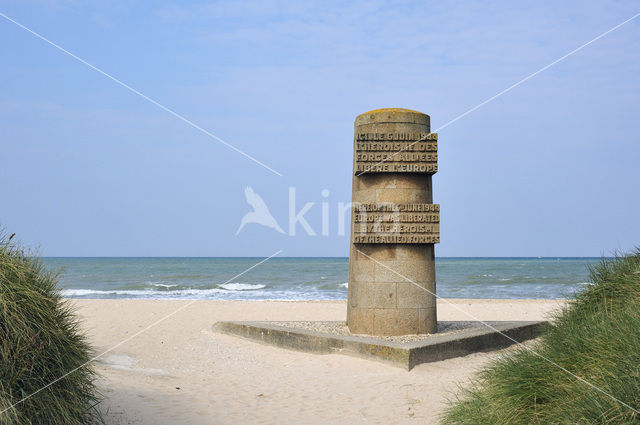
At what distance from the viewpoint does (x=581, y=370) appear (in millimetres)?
5250

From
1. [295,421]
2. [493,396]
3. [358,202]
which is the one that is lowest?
[295,421]

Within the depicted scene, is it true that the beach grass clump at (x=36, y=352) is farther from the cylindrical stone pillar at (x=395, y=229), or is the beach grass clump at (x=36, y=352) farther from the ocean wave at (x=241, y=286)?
the ocean wave at (x=241, y=286)

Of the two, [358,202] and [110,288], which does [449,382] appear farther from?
[110,288]

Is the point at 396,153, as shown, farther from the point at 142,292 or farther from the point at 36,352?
the point at 142,292

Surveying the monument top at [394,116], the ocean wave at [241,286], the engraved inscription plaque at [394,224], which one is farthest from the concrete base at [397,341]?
the ocean wave at [241,286]

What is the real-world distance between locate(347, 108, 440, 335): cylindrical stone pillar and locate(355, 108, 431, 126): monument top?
0.06ft

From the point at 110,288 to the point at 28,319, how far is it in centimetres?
3397

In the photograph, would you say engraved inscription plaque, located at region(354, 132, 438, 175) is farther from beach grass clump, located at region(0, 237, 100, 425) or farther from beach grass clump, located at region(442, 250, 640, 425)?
beach grass clump, located at region(0, 237, 100, 425)

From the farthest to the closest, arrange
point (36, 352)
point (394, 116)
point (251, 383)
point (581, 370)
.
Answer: point (394, 116), point (251, 383), point (581, 370), point (36, 352)

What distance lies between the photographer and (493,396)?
5.84 meters

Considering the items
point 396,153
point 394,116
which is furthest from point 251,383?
point 394,116

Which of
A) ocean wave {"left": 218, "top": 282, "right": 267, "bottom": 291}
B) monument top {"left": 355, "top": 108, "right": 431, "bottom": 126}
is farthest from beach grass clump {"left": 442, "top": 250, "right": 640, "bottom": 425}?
ocean wave {"left": 218, "top": 282, "right": 267, "bottom": 291}

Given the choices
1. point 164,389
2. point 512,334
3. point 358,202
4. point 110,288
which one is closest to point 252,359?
point 164,389

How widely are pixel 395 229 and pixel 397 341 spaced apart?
198 cm
